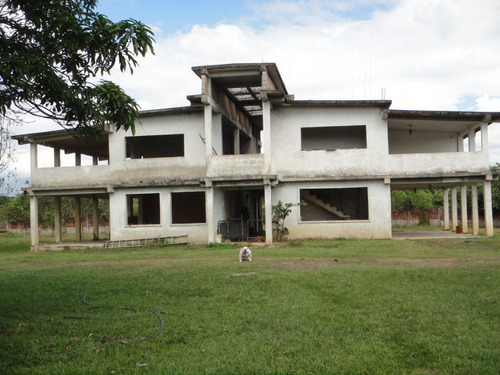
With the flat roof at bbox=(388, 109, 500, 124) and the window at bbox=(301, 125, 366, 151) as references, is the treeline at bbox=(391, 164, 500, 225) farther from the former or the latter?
the flat roof at bbox=(388, 109, 500, 124)

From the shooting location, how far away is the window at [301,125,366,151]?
933 inches

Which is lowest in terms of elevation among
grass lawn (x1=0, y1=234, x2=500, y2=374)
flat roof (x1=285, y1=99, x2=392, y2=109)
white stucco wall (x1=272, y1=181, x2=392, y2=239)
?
grass lawn (x1=0, y1=234, x2=500, y2=374)

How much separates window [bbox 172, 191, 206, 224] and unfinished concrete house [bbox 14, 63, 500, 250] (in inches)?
167

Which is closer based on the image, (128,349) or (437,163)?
(128,349)

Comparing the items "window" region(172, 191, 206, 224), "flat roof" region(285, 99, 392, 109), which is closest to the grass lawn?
"flat roof" region(285, 99, 392, 109)

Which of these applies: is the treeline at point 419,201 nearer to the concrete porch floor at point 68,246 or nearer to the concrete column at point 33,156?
the concrete porch floor at point 68,246

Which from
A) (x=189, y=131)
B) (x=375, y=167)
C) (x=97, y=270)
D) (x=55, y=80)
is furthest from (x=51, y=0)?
(x=375, y=167)

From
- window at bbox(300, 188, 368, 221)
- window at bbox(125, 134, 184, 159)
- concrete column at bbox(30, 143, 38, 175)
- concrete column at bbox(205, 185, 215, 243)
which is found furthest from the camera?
window at bbox(125, 134, 184, 159)

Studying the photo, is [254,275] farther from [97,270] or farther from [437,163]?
[437,163]

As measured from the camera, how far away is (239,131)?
25.5 m

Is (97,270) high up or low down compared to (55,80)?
down

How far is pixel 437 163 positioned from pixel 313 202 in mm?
5956

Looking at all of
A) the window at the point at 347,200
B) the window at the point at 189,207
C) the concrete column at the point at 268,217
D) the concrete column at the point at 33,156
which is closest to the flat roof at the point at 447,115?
the window at the point at 347,200

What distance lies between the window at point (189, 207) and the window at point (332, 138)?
23.8ft
